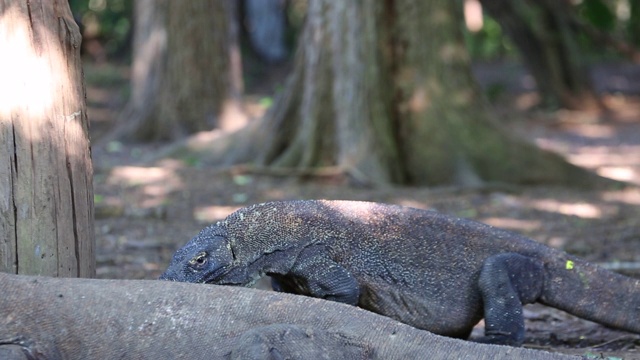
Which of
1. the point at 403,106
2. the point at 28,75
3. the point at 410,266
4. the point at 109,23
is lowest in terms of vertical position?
the point at 410,266

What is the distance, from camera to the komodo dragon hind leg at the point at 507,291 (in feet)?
13.1

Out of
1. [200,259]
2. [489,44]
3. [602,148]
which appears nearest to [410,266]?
[200,259]

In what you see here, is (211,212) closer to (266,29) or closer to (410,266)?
(410,266)

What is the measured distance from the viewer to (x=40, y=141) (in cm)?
360

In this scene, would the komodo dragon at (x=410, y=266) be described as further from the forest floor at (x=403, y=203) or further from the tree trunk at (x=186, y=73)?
the tree trunk at (x=186, y=73)

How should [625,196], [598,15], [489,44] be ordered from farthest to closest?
[489,44], [598,15], [625,196]

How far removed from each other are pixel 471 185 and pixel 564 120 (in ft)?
22.8

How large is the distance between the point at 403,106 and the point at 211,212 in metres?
2.12

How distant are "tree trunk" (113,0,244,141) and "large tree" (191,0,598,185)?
A: 143 inches

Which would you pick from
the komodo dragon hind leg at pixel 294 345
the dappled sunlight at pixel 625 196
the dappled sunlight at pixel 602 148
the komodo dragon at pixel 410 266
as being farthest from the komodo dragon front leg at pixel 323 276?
the dappled sunlight at pixel 602 148

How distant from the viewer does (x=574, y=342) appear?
4.48 metres

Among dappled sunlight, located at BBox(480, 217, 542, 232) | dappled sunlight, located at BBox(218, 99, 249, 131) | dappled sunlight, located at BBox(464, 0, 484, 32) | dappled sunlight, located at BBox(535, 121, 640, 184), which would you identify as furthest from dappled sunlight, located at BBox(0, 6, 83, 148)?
dappled sunlight, located at BBox(464, 0, 484, 32)

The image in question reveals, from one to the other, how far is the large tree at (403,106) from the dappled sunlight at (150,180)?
3.93 ft

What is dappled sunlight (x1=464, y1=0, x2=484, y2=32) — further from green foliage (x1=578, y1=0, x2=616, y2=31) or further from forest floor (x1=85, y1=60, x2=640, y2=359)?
forest floor (x1=85, y1=60, x2=640, y2=359)
